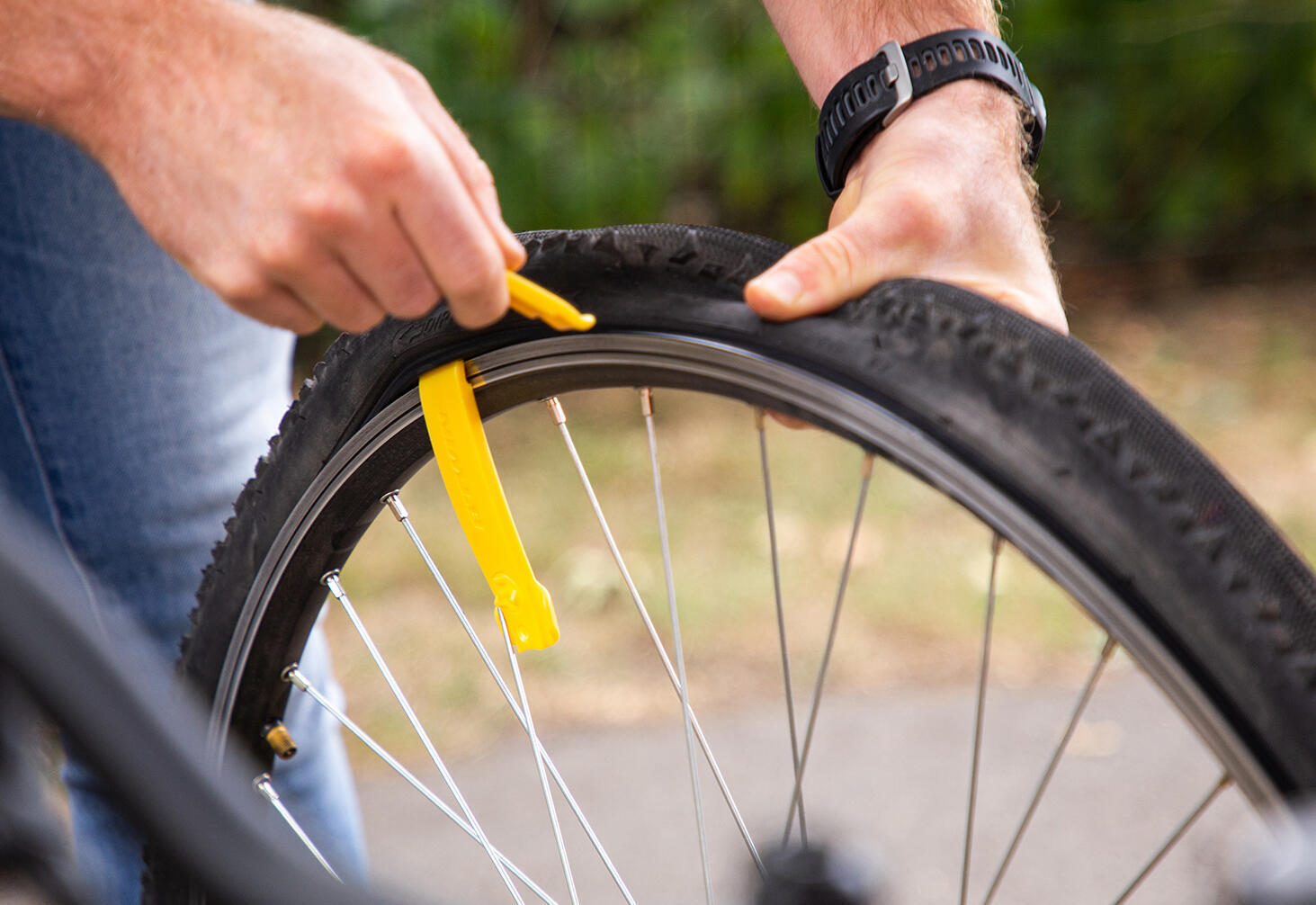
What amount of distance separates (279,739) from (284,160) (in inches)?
20.2

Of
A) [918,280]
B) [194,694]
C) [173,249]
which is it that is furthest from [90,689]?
[194,694]

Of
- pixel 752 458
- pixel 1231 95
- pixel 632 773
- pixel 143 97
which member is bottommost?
pixel 143 97

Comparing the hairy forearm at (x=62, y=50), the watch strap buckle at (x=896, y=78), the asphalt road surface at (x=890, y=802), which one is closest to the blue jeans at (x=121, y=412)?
the hairy forearm at (x=62, y=50)

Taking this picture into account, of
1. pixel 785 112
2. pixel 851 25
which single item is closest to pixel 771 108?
pixel 785 112

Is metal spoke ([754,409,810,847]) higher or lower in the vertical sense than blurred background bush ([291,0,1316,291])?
lower

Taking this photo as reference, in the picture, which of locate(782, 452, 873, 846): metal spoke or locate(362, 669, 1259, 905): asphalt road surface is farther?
locate(362, 669, 1259, 905): asphalt road surface

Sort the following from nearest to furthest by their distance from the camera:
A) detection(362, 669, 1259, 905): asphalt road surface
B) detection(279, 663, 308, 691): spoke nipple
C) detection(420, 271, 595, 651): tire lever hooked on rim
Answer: detection(420, 271, 595, 651): tire lever hooked on rim
detection(279, 663, 308, 691): spoke nipple
detection(362, 669, 1259, 905): asphalt road surface

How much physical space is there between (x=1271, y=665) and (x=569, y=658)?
5.00 ft

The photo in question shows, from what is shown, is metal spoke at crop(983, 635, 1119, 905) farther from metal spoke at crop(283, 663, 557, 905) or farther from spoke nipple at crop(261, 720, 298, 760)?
spoke nipple at crop(261, 720, 298, 760)

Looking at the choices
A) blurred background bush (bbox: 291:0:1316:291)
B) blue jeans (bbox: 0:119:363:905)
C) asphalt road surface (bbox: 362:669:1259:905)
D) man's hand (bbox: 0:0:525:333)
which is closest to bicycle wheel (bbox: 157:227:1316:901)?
man's hand (bbox: 0:0:525:333)

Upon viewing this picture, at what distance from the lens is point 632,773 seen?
171 centimetres

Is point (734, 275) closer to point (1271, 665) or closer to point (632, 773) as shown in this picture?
point (1271, 665)

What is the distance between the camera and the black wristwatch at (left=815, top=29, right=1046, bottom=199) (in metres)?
0.75

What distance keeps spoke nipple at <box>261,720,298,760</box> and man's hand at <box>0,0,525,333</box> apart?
411 millimetres
